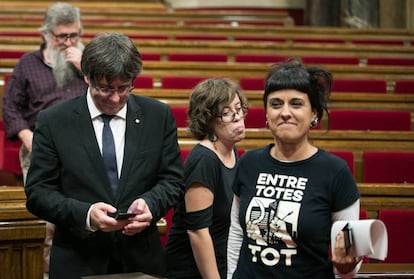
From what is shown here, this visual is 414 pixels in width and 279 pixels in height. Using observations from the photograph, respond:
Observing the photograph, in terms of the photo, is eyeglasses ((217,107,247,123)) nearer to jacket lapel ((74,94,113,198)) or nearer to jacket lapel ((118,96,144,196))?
jacket lapel ((118,96,144,196))

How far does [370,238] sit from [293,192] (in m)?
0.26

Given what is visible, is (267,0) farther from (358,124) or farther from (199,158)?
(199,158)

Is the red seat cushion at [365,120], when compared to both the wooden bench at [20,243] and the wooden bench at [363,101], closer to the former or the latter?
the wooden bench at [363,101]

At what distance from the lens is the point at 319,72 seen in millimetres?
2166

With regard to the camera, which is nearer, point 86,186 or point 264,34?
point 86,186

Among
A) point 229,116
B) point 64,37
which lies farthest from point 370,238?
point 64,37

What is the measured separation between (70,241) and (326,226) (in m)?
0.68

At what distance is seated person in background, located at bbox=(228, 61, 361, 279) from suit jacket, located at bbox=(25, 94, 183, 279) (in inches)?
12.1

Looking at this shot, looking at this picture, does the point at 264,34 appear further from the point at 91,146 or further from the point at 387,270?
the point at 91,146


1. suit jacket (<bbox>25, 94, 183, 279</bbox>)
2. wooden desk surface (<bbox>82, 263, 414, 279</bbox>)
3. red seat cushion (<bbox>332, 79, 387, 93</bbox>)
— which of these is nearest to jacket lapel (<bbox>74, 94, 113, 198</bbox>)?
suit jacket (<bbox>25, 94, 183, 279</bbox>)

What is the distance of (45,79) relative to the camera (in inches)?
150

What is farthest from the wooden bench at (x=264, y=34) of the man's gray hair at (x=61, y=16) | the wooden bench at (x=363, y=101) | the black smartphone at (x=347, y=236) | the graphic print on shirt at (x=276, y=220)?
the black smartphone at (x=347, y=236)

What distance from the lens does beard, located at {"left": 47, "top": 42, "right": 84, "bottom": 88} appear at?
3.72 meters

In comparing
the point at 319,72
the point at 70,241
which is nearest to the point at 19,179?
the point at 70,241
